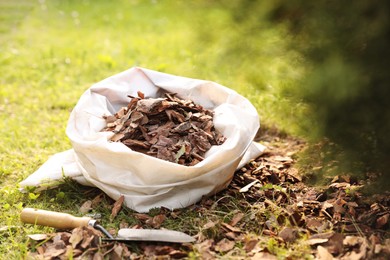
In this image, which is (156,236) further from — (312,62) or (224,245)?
(312,62)

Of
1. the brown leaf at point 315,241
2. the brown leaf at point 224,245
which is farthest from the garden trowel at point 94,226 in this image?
the brown leaf at point 315,241

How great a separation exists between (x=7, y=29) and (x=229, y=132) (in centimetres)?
490

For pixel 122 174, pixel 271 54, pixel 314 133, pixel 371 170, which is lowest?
pixel 122 174

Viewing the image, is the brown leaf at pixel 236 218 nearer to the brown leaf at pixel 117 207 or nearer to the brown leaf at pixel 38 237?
the brown leaf at pixel 117 207

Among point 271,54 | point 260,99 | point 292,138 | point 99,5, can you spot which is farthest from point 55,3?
point 271,54

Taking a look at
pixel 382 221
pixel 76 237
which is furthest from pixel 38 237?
pixel 382 221

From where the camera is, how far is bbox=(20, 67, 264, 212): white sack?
286 centimetres

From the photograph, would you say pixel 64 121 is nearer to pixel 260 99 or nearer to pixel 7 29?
pixel 260 99

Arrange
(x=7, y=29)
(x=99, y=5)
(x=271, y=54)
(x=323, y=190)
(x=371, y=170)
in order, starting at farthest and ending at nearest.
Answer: (x=99, y=5) < (x=7, y=29) < (x=323, y=190) < (x=371, y=170) < (x=271, y=54)

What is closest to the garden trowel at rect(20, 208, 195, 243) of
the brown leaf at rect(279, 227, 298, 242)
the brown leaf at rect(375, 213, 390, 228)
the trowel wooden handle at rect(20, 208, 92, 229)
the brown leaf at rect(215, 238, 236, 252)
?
the trowel wooden handle at rect(20, 208, 92, 229)

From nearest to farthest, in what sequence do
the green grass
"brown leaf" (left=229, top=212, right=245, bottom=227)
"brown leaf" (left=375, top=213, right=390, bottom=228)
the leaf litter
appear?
the green grass
the leaf litter
"brown leaf" (left=375, top=213, right=390, bottom=228)
"brown leaf" (left=229, top=212, right=245, bottom=227)

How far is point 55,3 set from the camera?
863 cm

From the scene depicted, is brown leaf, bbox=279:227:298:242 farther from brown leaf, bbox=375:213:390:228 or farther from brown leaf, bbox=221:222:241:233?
brown leaf, bbox=375:213:390:228

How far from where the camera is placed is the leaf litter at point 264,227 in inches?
100.0
